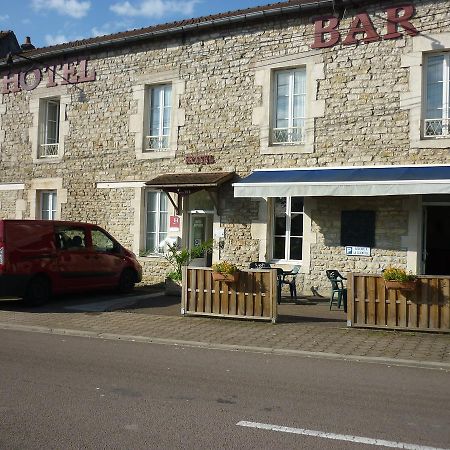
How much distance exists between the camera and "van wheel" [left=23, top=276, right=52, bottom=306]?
12156 millimetres

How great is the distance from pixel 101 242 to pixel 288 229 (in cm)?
454

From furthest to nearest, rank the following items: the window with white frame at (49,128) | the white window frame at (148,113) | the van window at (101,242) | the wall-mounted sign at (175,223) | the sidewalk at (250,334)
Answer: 1. the window with white frame at (49,128)
2. the white window frame at (148,113)
3. the wall-mounted sign at (175,223)
4. the van window at (101,242)
5. the sidewalk at (250,334)

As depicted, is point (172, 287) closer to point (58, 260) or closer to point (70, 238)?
point (70, 238)

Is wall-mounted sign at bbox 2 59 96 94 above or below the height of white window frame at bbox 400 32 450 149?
above

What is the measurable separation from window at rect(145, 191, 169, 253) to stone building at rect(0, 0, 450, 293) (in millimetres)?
42

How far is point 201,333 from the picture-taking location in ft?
31.3

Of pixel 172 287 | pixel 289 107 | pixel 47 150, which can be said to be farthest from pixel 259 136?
pixel 47 150

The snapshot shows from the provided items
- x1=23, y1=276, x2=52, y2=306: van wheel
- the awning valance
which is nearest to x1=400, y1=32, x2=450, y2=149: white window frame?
the awning valance

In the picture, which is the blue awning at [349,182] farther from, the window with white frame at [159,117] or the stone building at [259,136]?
the window with white frame at [159,117]

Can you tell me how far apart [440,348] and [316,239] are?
554 cm

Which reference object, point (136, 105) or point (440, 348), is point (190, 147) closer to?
point (136, 105)

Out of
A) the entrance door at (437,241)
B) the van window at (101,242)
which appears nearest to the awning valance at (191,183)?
the van window at (101,242)

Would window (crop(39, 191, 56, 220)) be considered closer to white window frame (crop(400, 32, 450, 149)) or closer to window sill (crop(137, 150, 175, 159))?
window sill (crop(137, 150, 175, 159))

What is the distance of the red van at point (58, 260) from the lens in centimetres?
1177
